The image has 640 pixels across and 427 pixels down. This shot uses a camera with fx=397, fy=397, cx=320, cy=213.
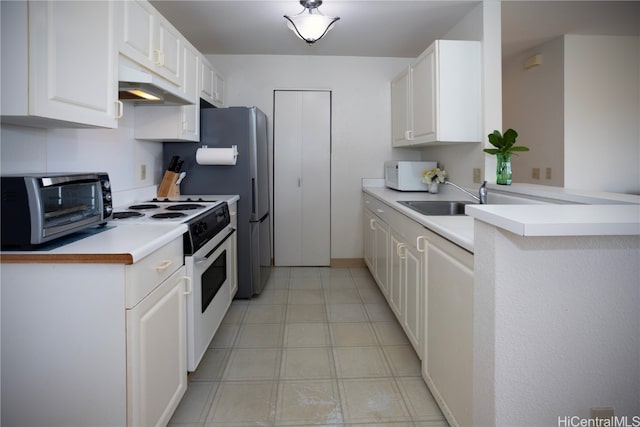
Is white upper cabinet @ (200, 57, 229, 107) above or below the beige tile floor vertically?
above

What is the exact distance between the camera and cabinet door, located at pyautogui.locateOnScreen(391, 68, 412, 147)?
355 cm

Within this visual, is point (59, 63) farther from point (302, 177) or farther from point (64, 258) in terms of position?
point (302, 177)

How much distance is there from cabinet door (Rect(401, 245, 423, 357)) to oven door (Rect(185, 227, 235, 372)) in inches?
44.3

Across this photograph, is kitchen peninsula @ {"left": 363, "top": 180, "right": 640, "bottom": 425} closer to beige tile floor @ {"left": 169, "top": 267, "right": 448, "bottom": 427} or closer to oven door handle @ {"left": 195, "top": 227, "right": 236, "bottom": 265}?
beige tile floor @ {"left": 169, "top": 267, "right": 448, "bottom": 427}

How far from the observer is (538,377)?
1.09 m

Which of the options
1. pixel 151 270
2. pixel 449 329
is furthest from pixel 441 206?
pixel 151 270

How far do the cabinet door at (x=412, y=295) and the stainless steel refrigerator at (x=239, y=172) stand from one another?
1369mm

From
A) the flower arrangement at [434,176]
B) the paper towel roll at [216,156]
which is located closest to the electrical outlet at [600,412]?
the flower arrangement at [434,176]

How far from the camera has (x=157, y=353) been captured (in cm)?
148

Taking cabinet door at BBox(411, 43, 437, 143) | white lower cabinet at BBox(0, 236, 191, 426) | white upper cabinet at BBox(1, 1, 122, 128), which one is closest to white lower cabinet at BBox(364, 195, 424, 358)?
cabinet door at BBox(411, 43, 437, 143)

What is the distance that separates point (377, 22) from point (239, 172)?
1.67m

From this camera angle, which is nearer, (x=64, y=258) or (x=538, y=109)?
(x=64, y=258)

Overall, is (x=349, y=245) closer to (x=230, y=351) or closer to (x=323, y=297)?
(x=323, y=297)

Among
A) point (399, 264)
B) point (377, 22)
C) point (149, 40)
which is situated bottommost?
point (399, 264)
